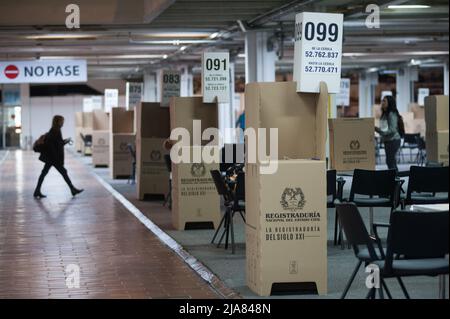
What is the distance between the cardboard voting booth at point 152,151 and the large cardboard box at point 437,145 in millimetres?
4552

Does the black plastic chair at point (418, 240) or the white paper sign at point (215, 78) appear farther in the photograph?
the white paper sign at point (215, 78)

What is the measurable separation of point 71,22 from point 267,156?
9445 mm

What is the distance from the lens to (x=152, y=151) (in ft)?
54.3

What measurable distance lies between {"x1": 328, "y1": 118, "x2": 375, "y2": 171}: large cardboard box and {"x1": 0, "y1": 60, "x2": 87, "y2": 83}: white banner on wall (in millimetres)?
9787

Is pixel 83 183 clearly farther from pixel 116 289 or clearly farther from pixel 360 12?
pixel 116 289

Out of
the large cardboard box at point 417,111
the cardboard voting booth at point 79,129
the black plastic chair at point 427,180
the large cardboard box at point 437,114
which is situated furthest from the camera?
the cardboard voting booth at point 79,129

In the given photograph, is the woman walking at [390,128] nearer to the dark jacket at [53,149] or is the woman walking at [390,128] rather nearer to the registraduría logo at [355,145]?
the registraduría logo at [355,145]

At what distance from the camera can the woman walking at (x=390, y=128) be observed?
17375 millimetres

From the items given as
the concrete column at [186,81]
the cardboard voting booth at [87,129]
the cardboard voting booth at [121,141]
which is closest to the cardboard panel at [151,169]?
the cardboard voting booth at [121,141]

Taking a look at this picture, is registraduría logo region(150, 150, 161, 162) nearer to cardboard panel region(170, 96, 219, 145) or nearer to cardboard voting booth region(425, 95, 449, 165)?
cardboard panel region(170, 96, 219, 145)

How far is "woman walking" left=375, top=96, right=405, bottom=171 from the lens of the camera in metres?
17.4

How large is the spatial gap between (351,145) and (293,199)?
726 cm

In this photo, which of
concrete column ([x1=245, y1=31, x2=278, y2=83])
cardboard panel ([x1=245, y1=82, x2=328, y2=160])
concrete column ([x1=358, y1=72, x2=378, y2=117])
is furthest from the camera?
concrete column ([x1=358, y1=72, x2=378, y2=117])

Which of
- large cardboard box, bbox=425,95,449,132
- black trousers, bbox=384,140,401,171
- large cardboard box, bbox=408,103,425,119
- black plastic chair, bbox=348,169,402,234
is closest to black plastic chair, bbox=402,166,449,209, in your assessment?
black plastic chair, bbox=348,169,402,234
